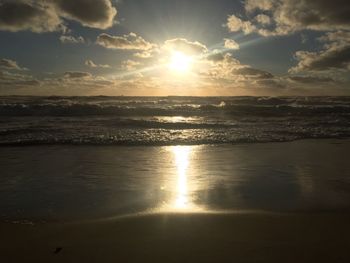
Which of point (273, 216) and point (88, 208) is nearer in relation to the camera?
point (273, 216)

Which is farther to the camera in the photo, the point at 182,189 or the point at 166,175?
the point at 166,175

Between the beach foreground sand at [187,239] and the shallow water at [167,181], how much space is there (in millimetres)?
423

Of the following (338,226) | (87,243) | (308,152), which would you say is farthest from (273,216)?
(308,152)

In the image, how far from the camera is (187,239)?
4496 millimetres

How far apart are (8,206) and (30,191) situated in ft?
2.82

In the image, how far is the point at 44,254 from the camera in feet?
13.5

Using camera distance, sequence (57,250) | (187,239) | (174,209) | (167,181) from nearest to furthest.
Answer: (57,250)
(187,239)
(174,209)
(167,181)

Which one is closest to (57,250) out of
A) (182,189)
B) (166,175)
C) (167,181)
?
(182,189)

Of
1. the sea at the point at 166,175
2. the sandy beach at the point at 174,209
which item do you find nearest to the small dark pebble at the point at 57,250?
the sandy beach at the point at 174,209

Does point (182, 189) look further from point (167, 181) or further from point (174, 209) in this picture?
point (174, 209)

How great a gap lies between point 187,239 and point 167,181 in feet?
9.41

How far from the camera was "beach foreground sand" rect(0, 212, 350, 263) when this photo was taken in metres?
4.03

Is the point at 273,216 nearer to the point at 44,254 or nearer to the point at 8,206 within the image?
the point at 44,254

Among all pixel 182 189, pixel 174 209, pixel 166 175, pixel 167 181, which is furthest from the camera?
pixel 166 175
